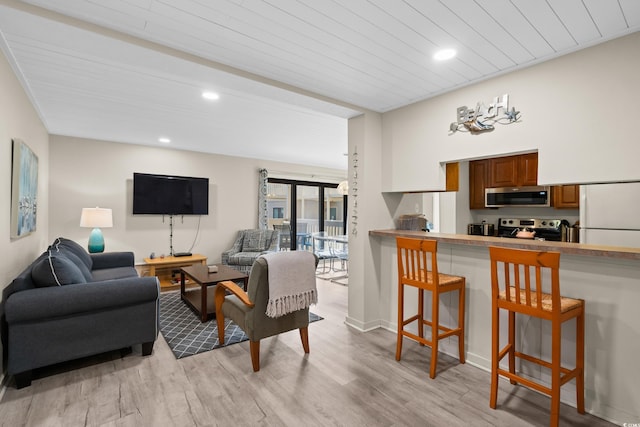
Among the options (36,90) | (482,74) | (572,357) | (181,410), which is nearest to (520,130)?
(482,74)

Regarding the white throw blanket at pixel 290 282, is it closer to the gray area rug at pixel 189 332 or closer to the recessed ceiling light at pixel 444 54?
the gray area rug at pixel 189 332

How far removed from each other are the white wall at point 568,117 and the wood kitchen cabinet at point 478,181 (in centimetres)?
234

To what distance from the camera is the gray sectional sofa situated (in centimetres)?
224

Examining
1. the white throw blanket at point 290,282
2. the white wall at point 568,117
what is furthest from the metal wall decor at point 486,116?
the white throw blanket at point 290,282

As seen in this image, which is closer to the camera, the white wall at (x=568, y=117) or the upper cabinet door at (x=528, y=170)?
the white wall at (x=568, y=117)

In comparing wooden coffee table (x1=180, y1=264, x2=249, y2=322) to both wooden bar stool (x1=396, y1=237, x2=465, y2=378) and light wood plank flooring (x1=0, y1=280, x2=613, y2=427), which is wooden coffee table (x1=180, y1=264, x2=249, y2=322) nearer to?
light wood plank flooring (x1=0, y1=280, x2=613, y2=427)

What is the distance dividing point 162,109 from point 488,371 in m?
4.22

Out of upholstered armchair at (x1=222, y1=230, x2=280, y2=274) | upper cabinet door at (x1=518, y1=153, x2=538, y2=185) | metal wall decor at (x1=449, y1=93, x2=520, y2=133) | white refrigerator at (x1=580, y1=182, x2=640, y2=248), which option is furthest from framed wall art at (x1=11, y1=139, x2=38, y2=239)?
upper cabinet door at (x1=518, y1=153, x2=538, y2=185)

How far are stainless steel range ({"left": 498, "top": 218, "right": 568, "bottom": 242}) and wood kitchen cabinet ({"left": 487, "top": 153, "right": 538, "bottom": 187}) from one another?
22.3 inches

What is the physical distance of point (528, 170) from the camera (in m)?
4.44

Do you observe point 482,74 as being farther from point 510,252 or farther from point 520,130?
point 510,252

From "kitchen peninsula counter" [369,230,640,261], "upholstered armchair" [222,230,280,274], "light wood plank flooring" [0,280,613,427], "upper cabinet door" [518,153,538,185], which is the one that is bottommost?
"light wood plank flooring" [0,280,613,427]

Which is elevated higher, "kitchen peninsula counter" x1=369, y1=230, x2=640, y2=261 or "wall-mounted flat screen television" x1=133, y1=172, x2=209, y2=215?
"wall-mounted flat screen television" x1=133, y1=172, x2=209, y2=215

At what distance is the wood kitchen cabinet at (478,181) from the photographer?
4941 mm
